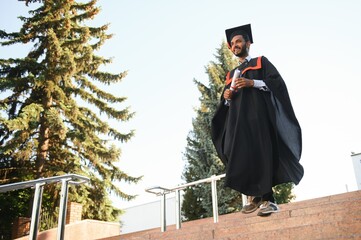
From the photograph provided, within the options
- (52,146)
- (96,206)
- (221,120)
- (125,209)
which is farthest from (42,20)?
(221,120)

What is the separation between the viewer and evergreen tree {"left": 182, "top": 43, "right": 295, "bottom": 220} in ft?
51.2

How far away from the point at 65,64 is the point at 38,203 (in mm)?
10642

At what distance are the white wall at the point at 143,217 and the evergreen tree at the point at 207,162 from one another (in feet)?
3.90

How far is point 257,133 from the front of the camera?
351 centimetres

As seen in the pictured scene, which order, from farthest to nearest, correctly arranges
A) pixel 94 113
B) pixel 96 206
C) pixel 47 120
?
pixel 94 113
pixel 96 206
pixel 47 120

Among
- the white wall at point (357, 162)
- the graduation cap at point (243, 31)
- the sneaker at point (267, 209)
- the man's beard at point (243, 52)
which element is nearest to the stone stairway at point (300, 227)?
the sneaker at point (267, 209)

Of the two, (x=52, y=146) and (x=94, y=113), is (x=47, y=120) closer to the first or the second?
(x=52, y=146)

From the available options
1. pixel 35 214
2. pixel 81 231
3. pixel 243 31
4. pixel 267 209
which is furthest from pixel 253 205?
pixel 81 231

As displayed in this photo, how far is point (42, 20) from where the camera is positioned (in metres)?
15.7

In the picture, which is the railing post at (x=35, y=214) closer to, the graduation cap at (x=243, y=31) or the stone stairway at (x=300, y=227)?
the stone stairway at (x=300, y=227)

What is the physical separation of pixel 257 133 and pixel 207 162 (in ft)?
44.6

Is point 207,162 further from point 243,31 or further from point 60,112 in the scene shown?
point 243,31

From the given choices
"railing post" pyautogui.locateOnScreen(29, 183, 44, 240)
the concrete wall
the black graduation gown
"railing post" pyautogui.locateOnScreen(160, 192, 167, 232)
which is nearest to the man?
the black graduation gown

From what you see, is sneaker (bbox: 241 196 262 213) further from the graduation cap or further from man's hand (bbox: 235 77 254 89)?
the graduation cap
